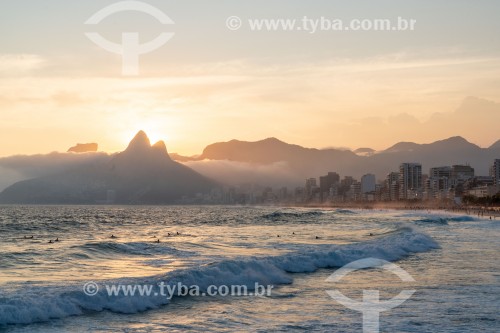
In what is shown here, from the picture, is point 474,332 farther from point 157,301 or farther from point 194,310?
point 157,301
